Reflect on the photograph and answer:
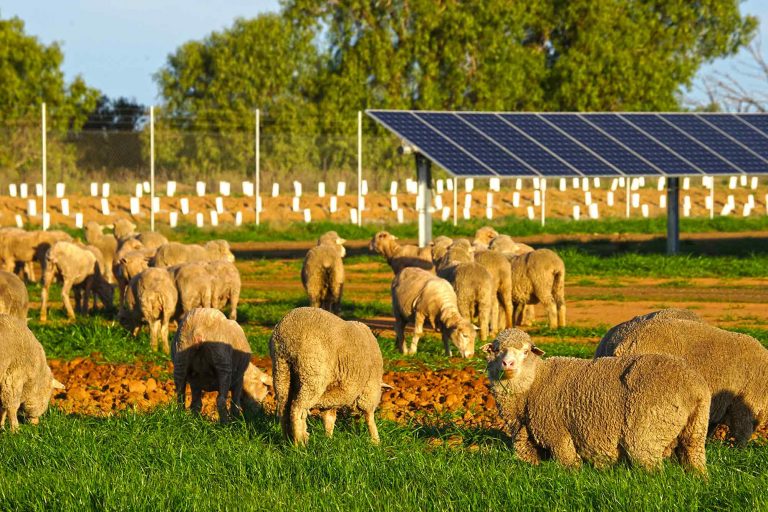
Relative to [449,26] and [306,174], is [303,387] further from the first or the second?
[449,26]

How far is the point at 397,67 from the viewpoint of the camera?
173ft

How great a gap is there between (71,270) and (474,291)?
6.61m

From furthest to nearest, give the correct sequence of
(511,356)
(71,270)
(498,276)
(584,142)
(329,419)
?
(584,142)
(71,270)
(498,276)
(329,419)
(511,356)

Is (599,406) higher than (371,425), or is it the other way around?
(599,406)

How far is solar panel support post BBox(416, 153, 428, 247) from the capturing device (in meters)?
25.5

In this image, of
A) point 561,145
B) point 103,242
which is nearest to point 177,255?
point 103,242

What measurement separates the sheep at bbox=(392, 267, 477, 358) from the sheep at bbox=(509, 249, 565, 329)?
8.37ft

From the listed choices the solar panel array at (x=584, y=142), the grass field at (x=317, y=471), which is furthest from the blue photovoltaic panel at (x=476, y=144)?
the grass field at (x=317, y=471)

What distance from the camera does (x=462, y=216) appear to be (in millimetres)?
42562

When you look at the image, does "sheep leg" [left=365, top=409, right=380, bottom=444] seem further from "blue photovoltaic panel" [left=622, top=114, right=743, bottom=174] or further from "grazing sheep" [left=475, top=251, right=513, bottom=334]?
"blue photovoltaic panel" [left=622, top=114, right=743, bottom=174]

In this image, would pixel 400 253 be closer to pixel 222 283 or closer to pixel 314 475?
pixel 222 283

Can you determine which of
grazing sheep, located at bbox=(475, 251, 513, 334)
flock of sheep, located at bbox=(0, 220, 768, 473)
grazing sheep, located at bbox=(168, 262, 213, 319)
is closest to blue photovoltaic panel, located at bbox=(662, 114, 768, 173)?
grazing sheep, located at bbox=(475, 251, 513, 334)

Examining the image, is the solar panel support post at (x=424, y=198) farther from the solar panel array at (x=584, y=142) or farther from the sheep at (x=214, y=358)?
the sheep at (x=214, y=358)

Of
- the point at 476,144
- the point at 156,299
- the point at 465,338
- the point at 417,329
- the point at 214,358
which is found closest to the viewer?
the point at 214,358
